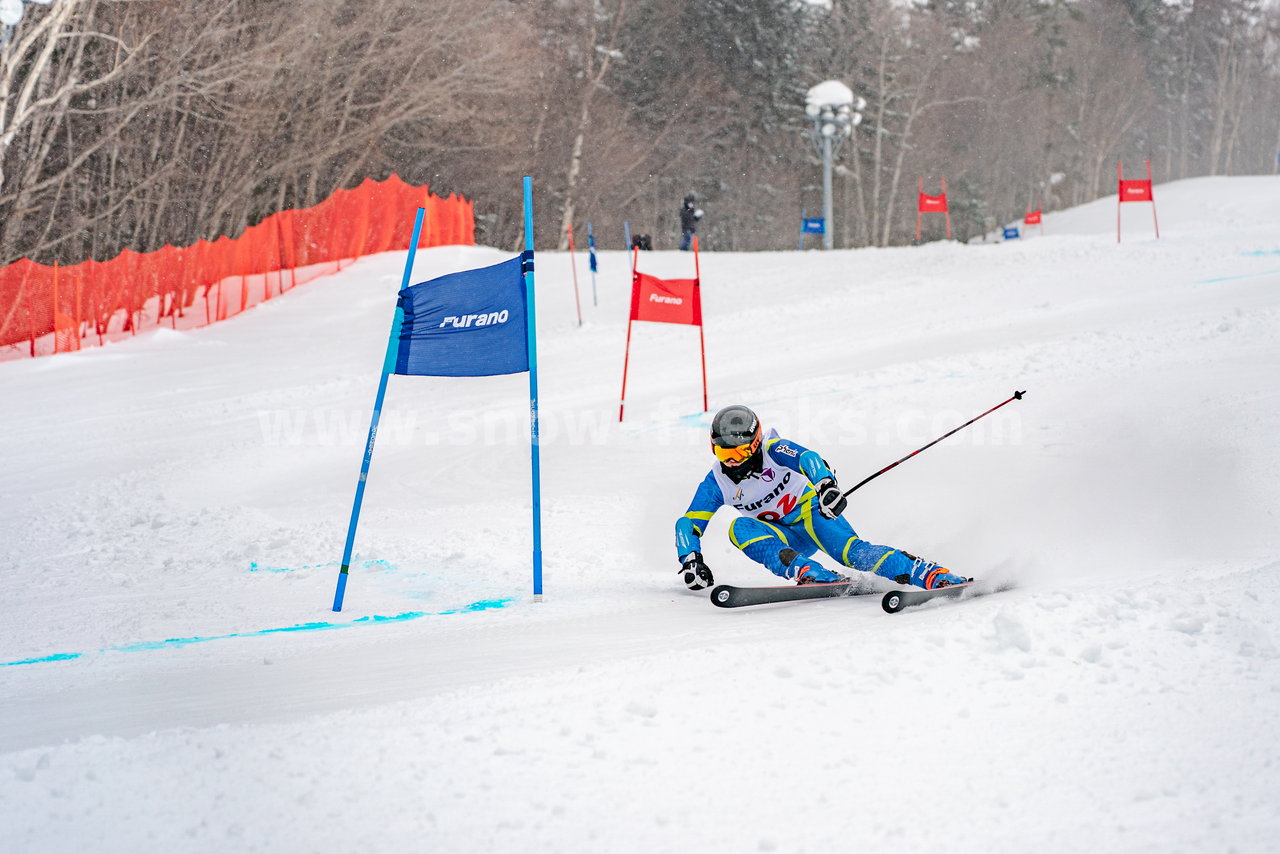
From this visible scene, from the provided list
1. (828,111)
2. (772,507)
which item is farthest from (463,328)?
(828,111)

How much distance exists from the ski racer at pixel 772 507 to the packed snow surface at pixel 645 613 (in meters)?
0.36

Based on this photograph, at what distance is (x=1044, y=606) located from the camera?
4.60 meters

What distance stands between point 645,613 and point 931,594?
1.47 m

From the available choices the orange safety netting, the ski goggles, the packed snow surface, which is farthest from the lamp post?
the ski goggles

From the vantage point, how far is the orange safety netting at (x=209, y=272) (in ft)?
55.0

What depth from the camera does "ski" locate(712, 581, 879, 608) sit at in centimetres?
585

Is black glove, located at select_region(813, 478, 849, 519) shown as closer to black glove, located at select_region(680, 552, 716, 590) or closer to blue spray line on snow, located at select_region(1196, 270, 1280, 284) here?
black glove, located at select_region(680, 552, 716, 590)

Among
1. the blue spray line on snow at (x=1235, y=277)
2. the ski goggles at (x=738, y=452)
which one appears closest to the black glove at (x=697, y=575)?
the ski goggles at (x=738, y=452)

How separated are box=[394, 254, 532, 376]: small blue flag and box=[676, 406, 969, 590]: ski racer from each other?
1.27m

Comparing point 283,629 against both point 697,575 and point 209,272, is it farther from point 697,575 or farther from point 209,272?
point 209,272

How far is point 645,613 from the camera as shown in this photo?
5785 millimetres

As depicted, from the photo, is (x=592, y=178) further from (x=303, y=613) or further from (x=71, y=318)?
(x=303, y=613)

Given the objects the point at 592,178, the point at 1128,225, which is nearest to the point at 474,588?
the point at 1128,225

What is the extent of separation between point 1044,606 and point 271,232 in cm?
2089
